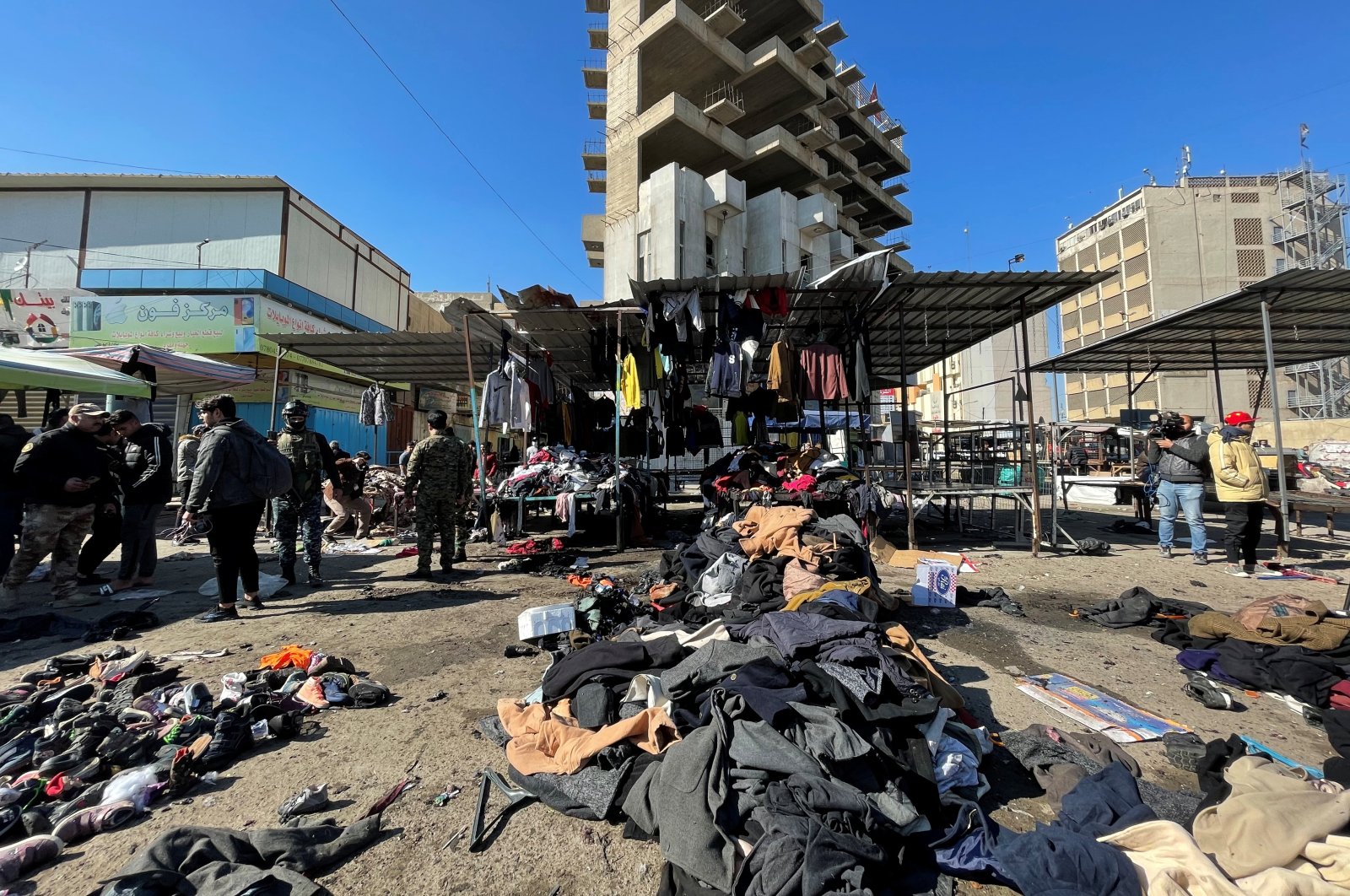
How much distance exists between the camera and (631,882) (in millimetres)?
2012

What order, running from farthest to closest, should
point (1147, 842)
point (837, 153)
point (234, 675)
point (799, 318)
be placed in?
point (837, 153)
point (799, 318)
point (234, 675)
point (1147, 842)

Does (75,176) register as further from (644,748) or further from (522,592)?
(644,748)

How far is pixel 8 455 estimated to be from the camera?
203 inches

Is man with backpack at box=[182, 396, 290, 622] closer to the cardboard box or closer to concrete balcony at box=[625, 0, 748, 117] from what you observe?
the cardboard box

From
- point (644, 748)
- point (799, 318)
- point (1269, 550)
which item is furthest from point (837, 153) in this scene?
point (644, 748)

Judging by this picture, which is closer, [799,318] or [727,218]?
[799,318]

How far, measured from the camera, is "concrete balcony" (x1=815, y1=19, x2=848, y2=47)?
34938mm

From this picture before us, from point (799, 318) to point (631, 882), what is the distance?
8981mm

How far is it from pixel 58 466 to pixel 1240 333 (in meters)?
18.3

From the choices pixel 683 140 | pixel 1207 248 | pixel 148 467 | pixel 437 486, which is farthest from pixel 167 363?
pixel 1207 248

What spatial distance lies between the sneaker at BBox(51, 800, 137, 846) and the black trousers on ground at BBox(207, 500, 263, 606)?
10.3ft

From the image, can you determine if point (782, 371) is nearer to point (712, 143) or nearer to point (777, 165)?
point (712, 143)

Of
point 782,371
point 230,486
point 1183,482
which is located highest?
point 782,371

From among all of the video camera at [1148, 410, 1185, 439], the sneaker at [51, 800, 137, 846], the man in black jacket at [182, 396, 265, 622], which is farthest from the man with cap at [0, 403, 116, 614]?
the video camera at [1148, 410, 1185, 439]
